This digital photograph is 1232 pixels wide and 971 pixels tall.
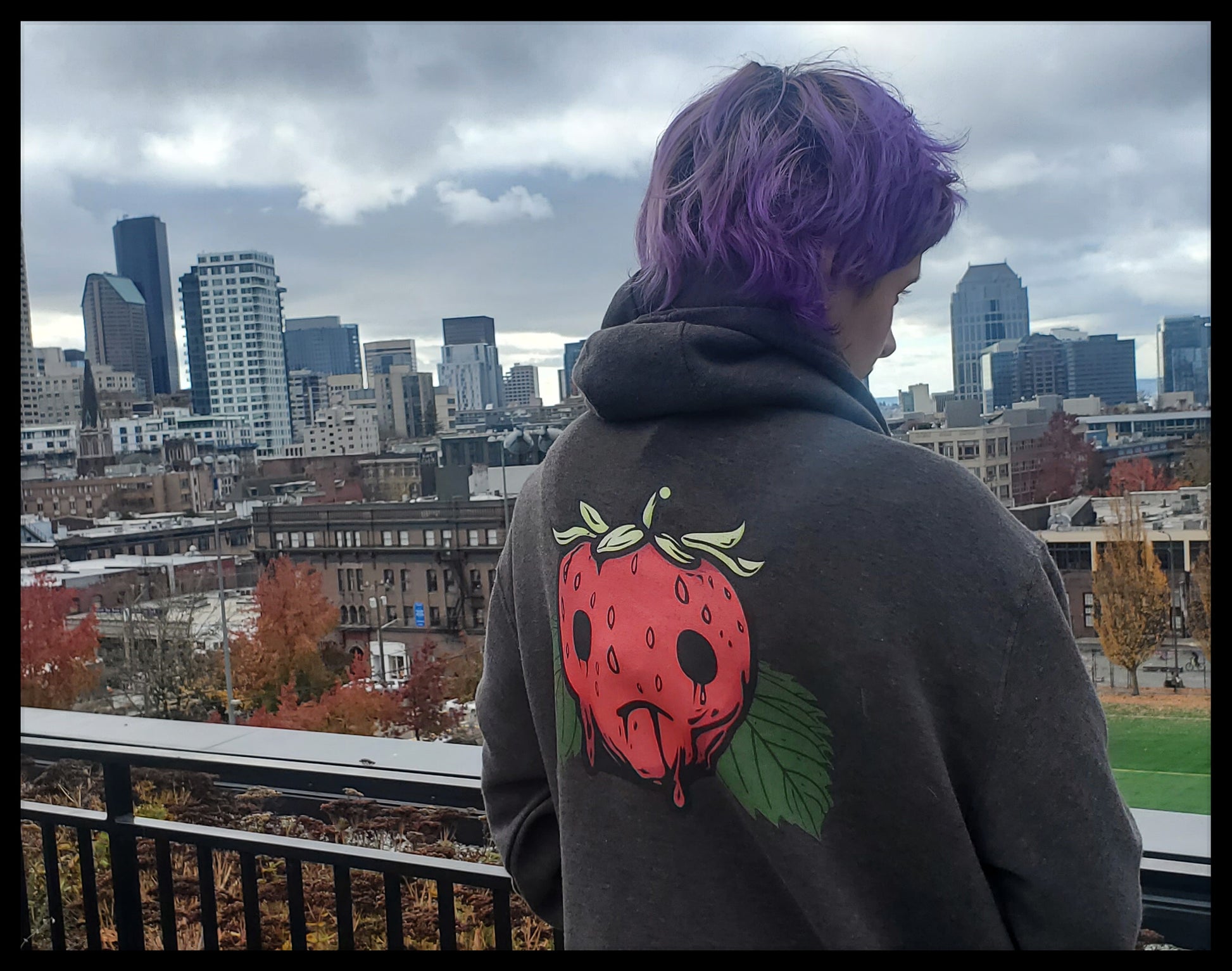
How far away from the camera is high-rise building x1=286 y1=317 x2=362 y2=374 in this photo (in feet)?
12.3

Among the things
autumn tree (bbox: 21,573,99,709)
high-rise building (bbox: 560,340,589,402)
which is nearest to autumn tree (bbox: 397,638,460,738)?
high-rise building (bbox: 560,340,589,402)

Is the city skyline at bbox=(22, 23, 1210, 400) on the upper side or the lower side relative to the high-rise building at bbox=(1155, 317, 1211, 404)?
upper

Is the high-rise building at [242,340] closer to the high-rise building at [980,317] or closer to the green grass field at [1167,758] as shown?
the high-rise building at [980,317]

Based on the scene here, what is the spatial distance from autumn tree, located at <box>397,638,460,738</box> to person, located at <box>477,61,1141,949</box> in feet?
8.62

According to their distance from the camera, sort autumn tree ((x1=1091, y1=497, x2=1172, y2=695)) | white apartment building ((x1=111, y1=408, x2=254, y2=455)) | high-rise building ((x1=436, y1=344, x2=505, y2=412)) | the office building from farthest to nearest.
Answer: white apartment building ((x1=111, y1=408, x2=254, y2=455))
the office building
high-rise building ((x1=436, y1=344, x2=505, y2=412))
autumn tree ((x1=1091, y1=497, x2=1172, y2=695))

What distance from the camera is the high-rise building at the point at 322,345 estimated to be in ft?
12.3

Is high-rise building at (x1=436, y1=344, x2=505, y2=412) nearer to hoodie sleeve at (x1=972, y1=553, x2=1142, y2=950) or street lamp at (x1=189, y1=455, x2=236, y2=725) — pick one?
street lamp at (x1=189, y1=455, x2=236, y2=725)

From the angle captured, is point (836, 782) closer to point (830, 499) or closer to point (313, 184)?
point (830, 499)

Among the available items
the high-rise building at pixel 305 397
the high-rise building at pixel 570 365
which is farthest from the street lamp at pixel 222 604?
the high-rise building at pixel 570 365

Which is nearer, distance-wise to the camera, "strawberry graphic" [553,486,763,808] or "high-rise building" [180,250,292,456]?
"strawberry graphic" [553,486,763,808]

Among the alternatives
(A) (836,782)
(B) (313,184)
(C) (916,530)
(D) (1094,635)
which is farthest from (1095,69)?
(B) (313,184)

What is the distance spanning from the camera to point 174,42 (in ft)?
4.59

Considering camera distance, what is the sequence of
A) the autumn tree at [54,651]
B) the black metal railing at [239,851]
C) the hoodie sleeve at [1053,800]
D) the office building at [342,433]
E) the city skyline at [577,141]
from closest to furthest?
the hoodie sleeve at [1053,800] < the city skyline at [577,141] < the black metal railing at [239,851] < the office building at [342,433] < the autumn tree at [54,651]

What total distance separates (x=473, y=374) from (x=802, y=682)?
2432mm
